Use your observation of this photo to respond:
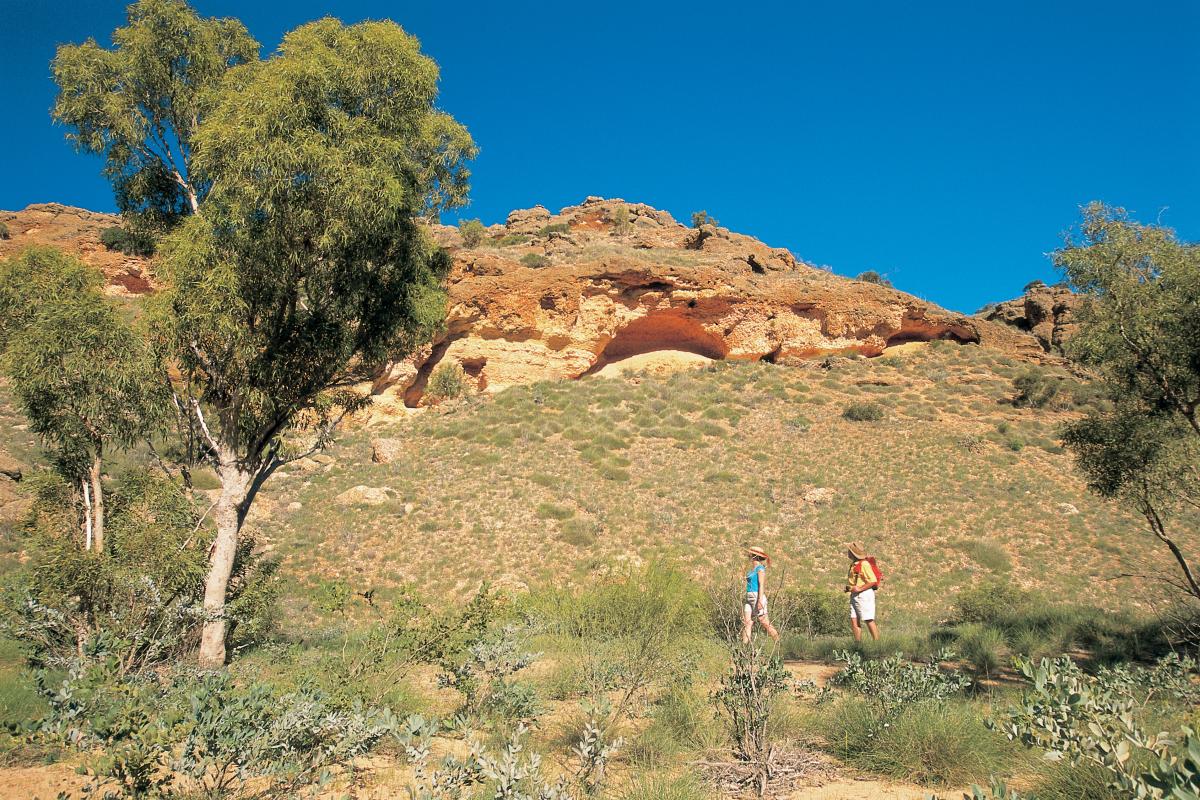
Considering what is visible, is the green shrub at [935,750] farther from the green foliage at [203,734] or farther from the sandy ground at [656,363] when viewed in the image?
the sandy ground at [656,363]

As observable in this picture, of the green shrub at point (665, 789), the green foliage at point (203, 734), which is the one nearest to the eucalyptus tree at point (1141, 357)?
the green shrub at point (665, 789)

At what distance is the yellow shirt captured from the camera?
9.23 meters

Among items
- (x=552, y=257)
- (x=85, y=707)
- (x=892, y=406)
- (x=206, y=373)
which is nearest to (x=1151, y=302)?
(x=85, y=707)

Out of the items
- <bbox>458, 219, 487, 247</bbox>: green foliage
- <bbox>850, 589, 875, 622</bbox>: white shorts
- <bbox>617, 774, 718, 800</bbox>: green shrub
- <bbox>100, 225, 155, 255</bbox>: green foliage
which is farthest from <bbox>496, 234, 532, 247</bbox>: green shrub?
<bbox>617, 774, 718, 800</bbox>: green shrub

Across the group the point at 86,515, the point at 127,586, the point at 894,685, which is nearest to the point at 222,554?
the point at 127,586

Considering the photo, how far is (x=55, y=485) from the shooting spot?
27.1 ft

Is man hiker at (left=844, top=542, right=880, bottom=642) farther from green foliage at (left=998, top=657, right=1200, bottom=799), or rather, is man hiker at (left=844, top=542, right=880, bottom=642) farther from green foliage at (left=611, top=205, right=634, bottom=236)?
green foliage at (left=611, top=205, right=634, bottom=236)

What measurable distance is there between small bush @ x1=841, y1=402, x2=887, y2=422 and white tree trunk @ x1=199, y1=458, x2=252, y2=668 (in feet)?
72.1

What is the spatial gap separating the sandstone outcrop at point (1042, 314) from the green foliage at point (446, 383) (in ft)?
90.0

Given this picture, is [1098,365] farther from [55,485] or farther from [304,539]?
[304,539]

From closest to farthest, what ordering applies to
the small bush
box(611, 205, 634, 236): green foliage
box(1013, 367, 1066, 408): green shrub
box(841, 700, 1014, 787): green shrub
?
box(841, 700, 1014, 787): green shrub → the small bush → box(1013, 367, 1066, 408): green shrub → box(611, 205, 634, 236): green foliage

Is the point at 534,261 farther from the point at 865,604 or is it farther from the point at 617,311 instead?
the point at 865,604

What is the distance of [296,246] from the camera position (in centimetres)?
821

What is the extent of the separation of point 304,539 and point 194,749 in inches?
568
